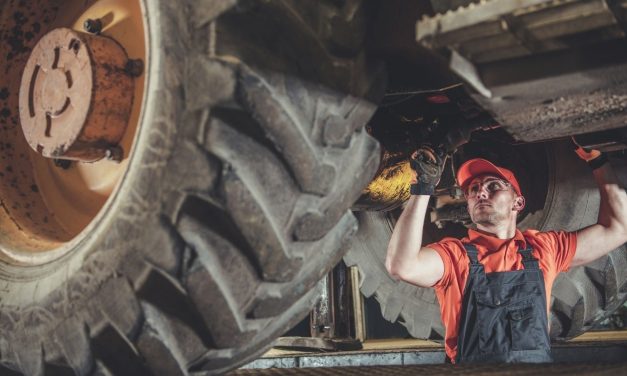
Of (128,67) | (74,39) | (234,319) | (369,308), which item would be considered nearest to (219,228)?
(234,319)

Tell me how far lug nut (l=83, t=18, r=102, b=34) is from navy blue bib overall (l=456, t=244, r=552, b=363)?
171 cm

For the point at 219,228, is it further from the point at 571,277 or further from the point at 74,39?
the point at 571,277

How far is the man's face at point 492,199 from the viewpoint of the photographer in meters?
2.50

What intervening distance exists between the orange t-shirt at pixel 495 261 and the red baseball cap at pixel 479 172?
0.84 feet

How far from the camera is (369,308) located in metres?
5.81

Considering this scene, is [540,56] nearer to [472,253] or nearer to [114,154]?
[114,154]

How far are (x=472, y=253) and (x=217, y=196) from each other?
1.71 meters

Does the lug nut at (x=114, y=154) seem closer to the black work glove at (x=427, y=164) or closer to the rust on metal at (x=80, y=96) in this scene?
the rust on metal at (x=80, y=96)

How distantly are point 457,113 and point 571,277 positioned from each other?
38.6 inches

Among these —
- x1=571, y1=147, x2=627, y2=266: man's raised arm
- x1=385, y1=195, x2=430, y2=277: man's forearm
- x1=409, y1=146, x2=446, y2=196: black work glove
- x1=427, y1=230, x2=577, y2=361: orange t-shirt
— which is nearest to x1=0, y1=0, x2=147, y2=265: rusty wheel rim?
x1=409, y1=146, x2=446, y2=196: black work glove

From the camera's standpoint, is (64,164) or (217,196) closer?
(217,196)

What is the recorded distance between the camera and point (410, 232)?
235cm

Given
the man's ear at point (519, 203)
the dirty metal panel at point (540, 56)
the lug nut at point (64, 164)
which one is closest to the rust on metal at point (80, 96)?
the lug nut at point (64, 164)

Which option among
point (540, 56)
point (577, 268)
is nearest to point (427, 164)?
point (577, 268)
